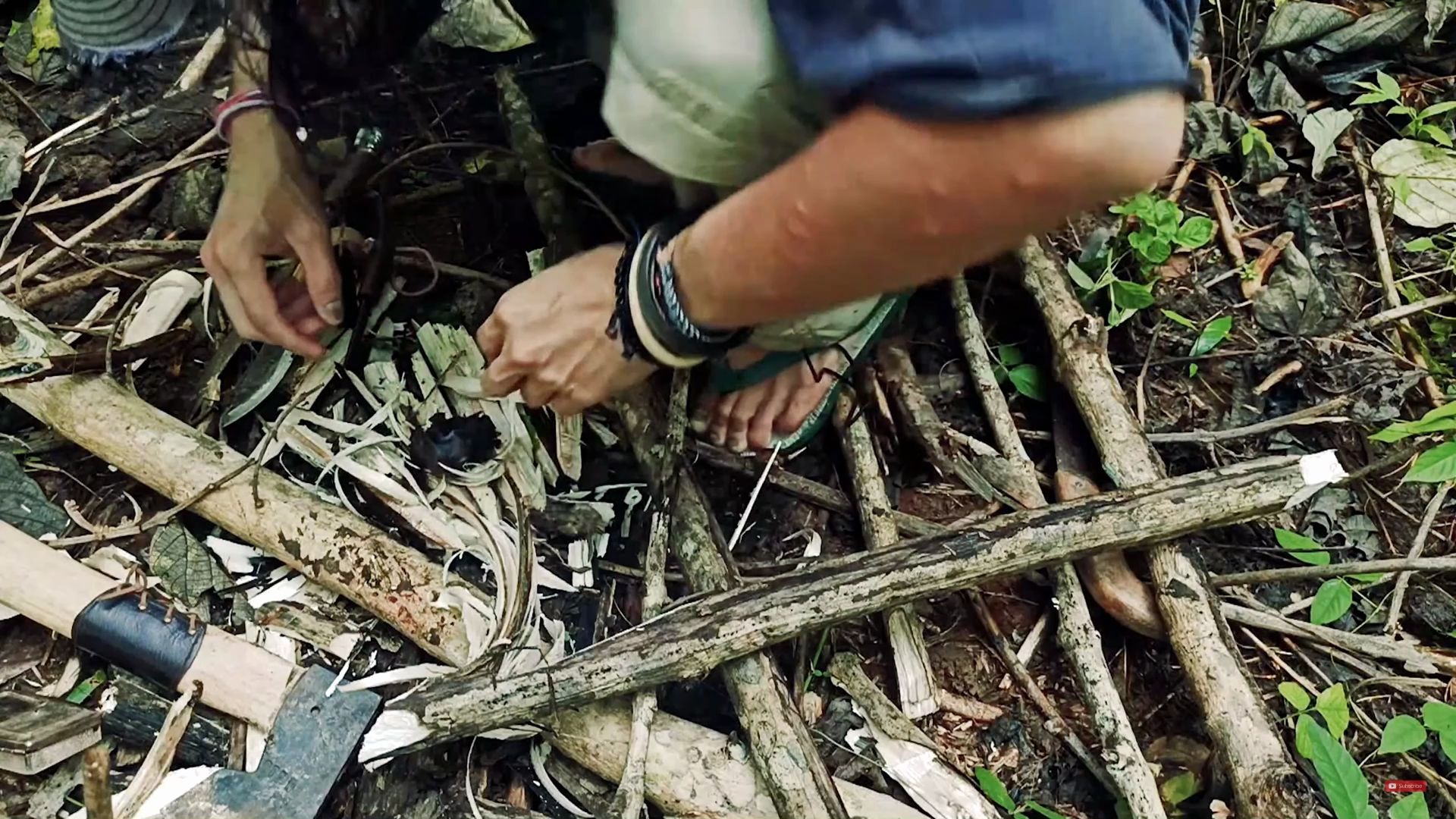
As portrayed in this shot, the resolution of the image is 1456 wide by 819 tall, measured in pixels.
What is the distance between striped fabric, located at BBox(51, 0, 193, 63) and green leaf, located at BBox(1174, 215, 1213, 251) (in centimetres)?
171

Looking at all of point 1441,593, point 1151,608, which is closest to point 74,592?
point 1151,608

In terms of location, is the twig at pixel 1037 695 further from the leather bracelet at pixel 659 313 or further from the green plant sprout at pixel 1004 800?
the leather bracelet at pixel 659 313

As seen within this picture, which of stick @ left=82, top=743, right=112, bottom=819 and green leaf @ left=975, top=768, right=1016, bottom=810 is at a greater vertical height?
stick @ left=82, top=743, right=112, bottom=819

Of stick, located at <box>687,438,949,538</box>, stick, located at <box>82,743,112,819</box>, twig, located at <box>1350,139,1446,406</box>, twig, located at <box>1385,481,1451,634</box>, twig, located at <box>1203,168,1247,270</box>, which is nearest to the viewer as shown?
stick, located at <box>82,743,112,819</box>

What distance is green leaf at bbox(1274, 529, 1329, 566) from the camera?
4.36ft

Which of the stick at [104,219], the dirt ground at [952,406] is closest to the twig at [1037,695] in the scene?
the dirt ground at [952,406]

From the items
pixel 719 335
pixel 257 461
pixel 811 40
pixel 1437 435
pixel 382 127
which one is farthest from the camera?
pixel 382 127

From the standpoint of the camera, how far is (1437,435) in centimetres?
143

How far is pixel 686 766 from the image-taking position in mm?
1146

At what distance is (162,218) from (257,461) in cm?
56

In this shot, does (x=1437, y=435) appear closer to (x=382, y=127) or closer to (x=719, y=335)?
(x=719, y=335)

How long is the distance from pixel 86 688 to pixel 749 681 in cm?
76

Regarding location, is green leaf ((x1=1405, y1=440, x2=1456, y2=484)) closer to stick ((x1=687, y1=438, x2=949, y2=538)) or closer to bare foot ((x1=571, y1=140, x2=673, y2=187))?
stick ((x1=687, y1=438, x2=949, y2=538))

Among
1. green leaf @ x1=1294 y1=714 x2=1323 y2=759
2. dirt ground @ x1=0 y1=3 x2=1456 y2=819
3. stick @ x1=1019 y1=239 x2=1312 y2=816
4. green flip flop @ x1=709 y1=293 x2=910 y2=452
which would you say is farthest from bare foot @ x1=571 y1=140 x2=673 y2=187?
green leaf @ x1=1294 y1=714 x2=1323 y2=759
